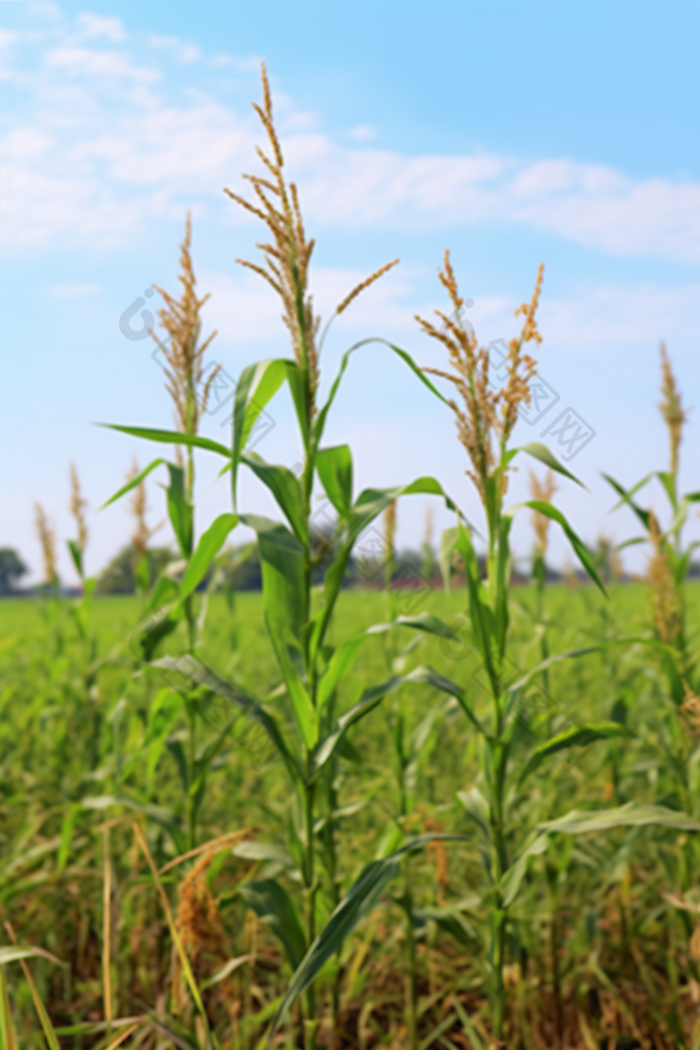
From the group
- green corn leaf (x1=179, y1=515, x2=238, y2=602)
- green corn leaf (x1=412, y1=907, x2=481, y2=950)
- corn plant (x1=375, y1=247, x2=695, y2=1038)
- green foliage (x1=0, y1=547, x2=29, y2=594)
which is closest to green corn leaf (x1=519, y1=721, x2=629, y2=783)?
corn plant (x1=375, y1=247, x2=695, y2=1038)

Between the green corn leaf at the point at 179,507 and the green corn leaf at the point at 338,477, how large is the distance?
663 millimetres

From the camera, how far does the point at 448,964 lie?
119 inches

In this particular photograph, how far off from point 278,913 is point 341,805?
118cm

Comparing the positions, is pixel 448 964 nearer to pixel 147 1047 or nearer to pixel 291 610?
pixel 147 1047

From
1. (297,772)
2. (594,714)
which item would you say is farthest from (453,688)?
(594,714)

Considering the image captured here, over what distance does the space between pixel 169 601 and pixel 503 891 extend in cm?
150

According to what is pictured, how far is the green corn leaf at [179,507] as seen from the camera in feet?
8.46

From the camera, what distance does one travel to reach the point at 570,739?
2.10m

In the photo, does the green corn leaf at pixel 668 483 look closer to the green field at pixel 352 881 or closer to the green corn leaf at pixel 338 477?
the green field at pixel 352 881

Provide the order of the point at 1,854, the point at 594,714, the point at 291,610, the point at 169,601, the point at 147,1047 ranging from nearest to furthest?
the point at 291,610, the point at 147,1047, the point at 169,601, the point at 1,854, the point at 594,714

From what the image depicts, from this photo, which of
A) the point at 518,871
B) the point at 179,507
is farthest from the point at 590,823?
the point at 179,507

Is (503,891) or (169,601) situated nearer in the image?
(503,891)

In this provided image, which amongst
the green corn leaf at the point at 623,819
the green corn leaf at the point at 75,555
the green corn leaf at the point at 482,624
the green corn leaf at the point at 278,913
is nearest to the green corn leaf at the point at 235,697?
the green corn leaf at the point at 278,913

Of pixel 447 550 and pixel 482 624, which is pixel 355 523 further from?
pixel 482 624
